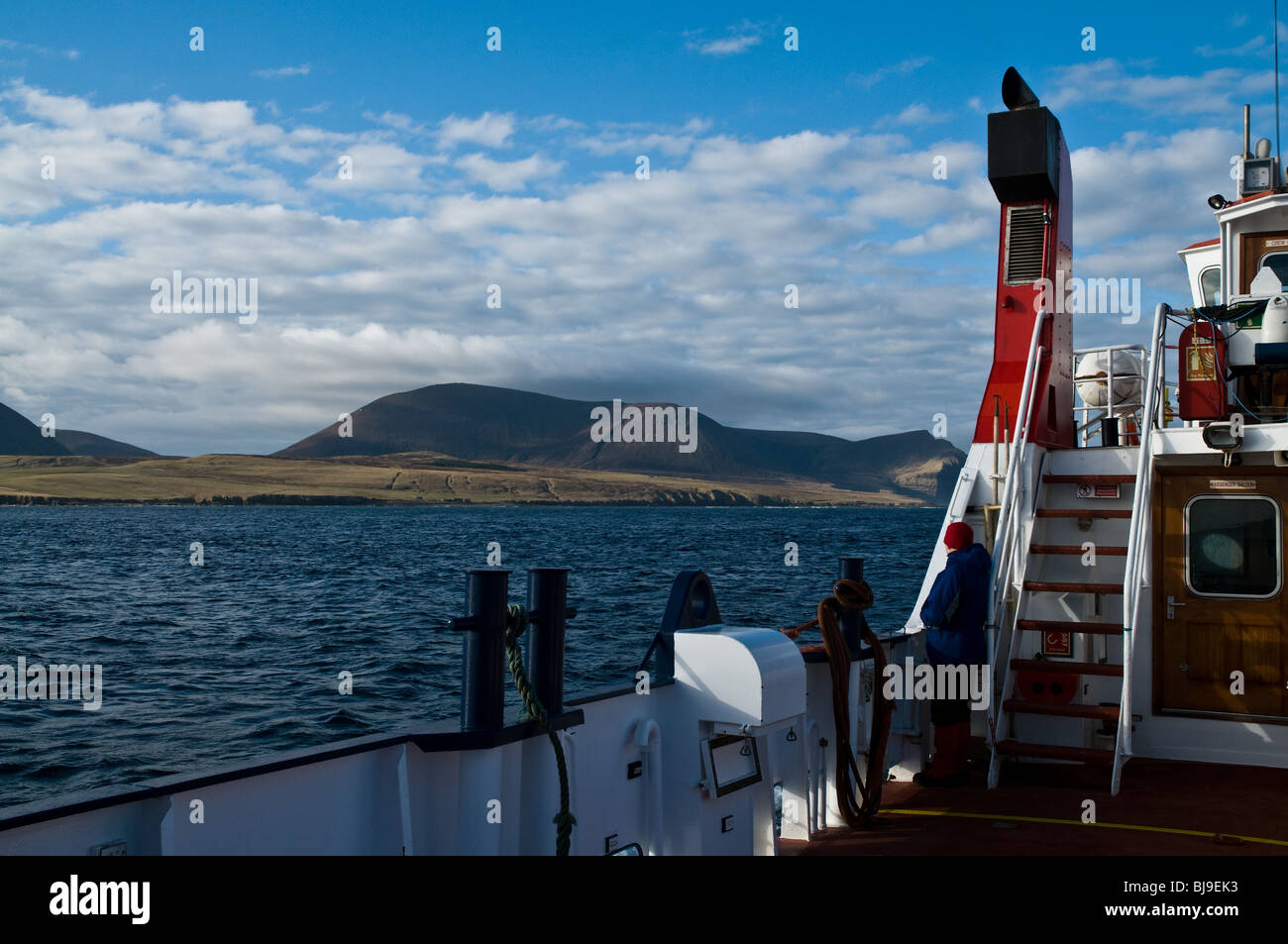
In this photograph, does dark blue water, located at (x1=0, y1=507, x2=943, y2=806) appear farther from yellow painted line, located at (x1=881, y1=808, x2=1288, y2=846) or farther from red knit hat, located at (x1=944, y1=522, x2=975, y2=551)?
red knit hat, located at (x1=944, y1=522, x2=975, y2=551)

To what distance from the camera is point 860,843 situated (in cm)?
638

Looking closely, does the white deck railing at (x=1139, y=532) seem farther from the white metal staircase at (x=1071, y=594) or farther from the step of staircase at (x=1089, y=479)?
the step of staircase at (x=1089, y=479)

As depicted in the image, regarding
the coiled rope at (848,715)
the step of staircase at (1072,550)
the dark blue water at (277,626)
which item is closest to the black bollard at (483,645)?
the dark blue water at (277,626)

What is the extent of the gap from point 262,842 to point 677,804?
2333 mm

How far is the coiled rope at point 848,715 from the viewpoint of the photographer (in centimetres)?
662

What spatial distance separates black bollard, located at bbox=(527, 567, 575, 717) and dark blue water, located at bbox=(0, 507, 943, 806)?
1.11 m

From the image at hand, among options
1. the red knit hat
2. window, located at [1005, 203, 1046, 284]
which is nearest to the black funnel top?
window, located at [1005, 203, 1046, 284]

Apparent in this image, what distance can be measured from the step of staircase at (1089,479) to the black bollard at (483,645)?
6454 millimetres

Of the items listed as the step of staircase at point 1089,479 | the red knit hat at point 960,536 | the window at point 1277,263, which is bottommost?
the red knit hat at point 960,536

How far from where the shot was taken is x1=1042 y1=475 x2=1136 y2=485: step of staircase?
8.85m

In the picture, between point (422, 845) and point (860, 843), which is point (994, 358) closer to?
point (860, 843)

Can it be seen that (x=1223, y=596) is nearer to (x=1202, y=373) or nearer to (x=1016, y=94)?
(x=1202, y=373)
